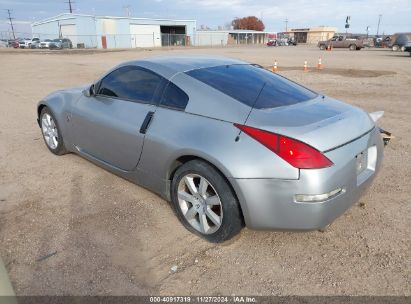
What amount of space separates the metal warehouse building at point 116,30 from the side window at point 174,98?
178 ft

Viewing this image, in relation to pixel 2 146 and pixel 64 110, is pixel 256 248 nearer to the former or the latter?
pixel 64 110

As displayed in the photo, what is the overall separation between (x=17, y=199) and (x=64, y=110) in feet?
4.23

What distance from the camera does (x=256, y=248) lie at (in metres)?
2.98

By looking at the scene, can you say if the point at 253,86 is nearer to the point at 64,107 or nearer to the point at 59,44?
the point at 64,107

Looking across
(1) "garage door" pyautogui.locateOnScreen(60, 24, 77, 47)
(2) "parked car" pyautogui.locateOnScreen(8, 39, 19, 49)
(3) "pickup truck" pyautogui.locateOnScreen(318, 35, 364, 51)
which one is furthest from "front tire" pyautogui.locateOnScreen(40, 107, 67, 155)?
(2) "parked car" pyautogui.locateOnScreen(8, 39, 19, 49)

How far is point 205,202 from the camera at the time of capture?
299 centimetres

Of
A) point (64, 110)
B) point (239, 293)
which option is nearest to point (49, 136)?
point (64, 110)

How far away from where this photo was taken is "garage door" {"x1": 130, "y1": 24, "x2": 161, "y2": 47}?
57.2 m

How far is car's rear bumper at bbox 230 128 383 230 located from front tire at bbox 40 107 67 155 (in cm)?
323

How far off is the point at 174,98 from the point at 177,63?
1.79 ft

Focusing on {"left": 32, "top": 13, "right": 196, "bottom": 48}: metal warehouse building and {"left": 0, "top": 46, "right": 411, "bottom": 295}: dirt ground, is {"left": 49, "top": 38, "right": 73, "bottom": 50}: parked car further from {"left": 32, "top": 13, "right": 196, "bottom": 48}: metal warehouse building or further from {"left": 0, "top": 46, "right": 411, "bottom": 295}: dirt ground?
{"left": 0, "top": 46, "right": 411, "bottom": 295}: dirt ground

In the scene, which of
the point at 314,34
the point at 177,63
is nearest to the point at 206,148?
the point at 177,63

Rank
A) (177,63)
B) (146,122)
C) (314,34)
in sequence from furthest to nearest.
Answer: (314,34), (177,63), (146,122)

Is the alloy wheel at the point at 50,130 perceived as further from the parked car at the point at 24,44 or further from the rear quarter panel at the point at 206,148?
the parked car at the point at 24,44
